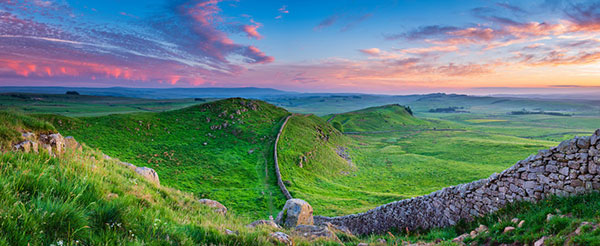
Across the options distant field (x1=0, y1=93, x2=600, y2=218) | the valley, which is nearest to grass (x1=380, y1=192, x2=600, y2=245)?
the valley

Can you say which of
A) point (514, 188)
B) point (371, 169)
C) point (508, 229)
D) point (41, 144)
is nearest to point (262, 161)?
point (371, 169)

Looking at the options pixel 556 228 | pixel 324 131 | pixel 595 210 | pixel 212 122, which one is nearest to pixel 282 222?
pixel 556 228

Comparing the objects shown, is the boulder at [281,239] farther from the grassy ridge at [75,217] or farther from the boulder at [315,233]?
the boulder at [315,233]

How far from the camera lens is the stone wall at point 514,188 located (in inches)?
307

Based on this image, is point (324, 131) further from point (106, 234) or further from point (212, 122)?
point (106, 234)

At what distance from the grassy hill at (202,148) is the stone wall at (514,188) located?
13969 millimetres

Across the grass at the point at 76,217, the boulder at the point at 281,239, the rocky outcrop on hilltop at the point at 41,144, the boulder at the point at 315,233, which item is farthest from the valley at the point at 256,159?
the boulder at the point at 281,239

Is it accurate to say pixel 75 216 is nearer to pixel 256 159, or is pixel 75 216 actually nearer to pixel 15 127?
pixel 15 127

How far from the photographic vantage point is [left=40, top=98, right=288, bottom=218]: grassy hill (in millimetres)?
26250

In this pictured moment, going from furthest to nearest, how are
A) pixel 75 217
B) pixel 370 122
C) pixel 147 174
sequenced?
pixel 370 122 → pixel 147 174 → pixel 75 217

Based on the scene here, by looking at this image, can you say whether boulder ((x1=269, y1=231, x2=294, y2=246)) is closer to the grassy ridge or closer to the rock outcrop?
the grassy ridge

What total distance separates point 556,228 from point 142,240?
9903 millimetres

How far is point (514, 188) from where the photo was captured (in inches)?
364

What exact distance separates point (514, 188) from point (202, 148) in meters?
36.7
